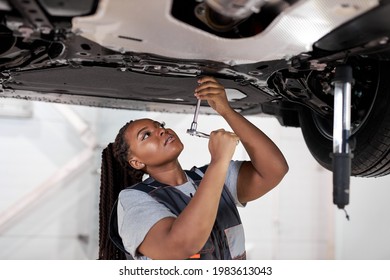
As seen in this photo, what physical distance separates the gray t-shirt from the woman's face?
136mm

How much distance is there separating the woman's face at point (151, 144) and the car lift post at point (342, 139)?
0.54 m

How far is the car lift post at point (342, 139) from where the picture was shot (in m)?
1.14

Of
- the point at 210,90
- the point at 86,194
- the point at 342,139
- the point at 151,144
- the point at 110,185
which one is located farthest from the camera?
the point at 86,194

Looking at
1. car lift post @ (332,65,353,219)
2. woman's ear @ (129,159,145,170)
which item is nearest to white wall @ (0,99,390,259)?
woman's ear @ (129,159,145,170)

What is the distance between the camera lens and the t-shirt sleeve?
Result: 135 centimetres

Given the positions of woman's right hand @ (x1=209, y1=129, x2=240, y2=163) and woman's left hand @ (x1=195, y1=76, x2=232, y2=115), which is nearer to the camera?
woman's right hand @ (x1=209, y1=129, x2=240, y2=163)

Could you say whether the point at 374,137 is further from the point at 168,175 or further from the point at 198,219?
the point at 168,175

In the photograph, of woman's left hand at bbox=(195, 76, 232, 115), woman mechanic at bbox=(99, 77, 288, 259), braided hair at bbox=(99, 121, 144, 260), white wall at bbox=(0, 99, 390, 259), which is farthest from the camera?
white wall at bbox=(0, 99, 390, 259)

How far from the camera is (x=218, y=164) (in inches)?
52.4

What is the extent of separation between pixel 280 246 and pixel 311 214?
39cm

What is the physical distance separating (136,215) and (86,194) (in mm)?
2272

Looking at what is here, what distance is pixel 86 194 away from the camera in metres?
3.57

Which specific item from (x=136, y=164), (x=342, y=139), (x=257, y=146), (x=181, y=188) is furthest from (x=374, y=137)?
(x=136, y=164)

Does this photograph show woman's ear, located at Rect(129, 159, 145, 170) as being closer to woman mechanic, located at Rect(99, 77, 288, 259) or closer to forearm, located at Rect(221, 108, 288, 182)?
woman mechanic, located at Rect(99, 77, 288, 259)
